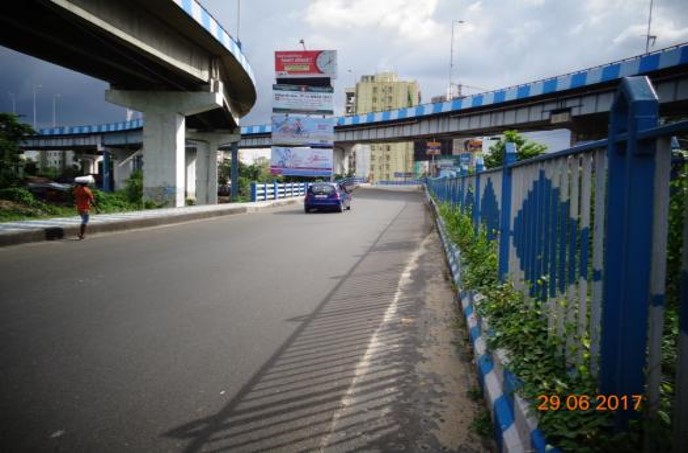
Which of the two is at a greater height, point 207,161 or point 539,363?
point 207,161

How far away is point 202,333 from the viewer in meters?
4.81

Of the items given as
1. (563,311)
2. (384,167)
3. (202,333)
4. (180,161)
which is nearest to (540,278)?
(563,311)

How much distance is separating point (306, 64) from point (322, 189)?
32.3m

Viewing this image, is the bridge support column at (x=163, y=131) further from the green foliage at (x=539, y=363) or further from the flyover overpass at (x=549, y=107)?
the flyover overpass at (x=549, y=107)

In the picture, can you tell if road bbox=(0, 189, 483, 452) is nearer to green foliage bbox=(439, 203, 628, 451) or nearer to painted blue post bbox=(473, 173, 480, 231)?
green foliage bbox=(439, 203, 628, 451)

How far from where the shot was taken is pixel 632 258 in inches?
85.0

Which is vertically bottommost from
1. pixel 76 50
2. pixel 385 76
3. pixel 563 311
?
pixel 563 311

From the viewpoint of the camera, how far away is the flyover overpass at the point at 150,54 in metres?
14.5

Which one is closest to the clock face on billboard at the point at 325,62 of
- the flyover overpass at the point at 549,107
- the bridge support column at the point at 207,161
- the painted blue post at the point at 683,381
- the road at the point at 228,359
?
the flyover overpass at the point at 549,107

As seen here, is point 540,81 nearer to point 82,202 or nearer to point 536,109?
point 536,109

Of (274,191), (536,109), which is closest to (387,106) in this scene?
(536,109)

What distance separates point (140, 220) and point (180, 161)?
9185mm

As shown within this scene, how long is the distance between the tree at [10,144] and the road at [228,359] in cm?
1460

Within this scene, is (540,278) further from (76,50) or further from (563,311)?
(76,50)
